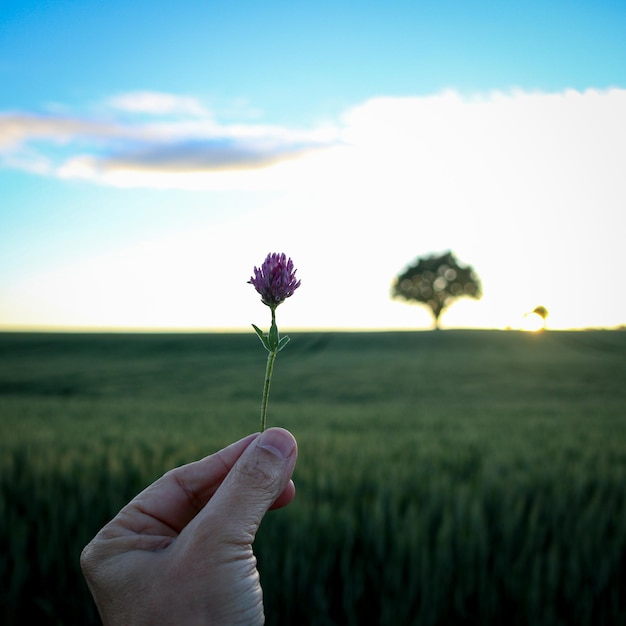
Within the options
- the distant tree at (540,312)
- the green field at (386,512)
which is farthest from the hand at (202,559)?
the distant tree at (540,312)

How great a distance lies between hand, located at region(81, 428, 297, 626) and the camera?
100cm

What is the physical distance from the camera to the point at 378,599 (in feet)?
9.82

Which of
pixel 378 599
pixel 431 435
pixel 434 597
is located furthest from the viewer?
pixel 431 435

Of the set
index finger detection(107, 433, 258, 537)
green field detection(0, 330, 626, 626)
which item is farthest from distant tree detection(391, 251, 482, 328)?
index finger detection(107, 433, 258, 537)

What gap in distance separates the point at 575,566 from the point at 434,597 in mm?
811

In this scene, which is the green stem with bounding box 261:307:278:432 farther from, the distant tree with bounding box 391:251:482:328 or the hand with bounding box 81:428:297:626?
the distant tree with bounding box 391:251:482:328

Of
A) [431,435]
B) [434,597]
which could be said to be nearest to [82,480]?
[434,597]

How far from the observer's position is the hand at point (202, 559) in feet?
3.30

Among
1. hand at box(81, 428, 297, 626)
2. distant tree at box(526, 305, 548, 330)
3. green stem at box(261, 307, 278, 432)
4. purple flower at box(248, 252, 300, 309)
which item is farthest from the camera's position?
distant tree at box(526, 305, 548, 330)

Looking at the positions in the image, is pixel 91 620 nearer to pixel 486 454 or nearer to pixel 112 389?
pixel 486 454

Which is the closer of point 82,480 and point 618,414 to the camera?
point 82,480

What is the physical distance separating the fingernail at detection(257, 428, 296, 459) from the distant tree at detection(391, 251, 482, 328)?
163 feet

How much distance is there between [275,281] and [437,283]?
50.3 meters

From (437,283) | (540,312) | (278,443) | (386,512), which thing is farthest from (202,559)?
(437,283)
